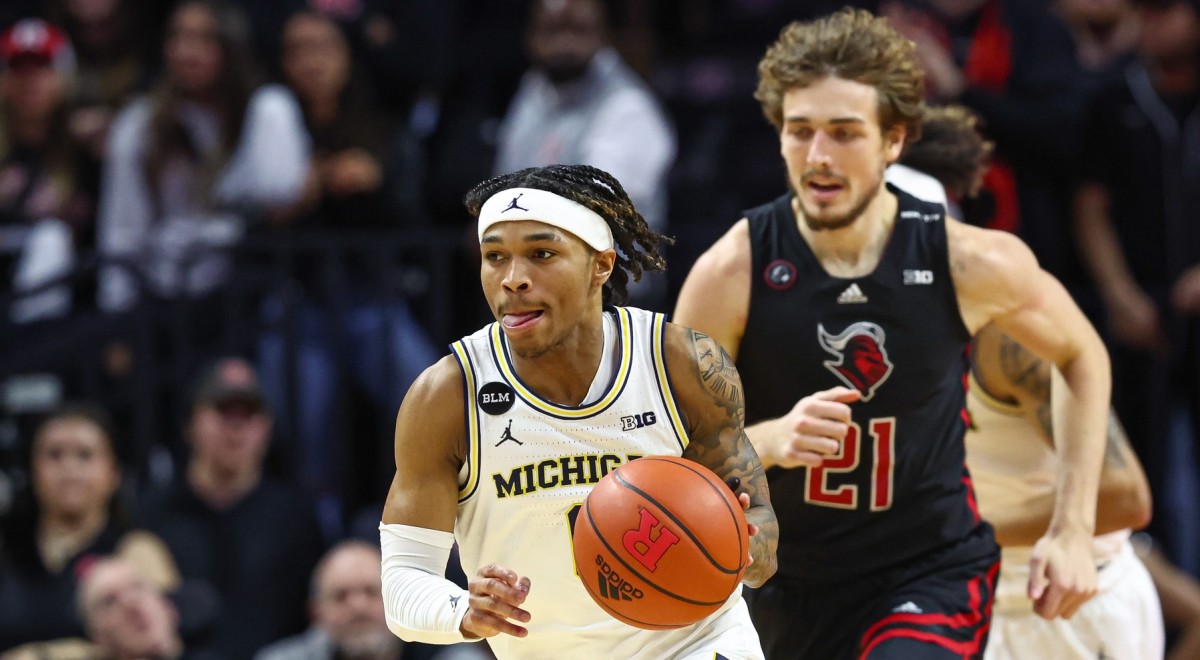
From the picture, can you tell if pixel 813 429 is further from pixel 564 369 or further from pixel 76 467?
pixel 76 467

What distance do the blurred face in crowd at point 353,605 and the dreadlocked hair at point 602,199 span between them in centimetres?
327

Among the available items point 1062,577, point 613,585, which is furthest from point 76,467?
point 1062,577

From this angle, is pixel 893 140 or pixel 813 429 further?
pixel 893 140

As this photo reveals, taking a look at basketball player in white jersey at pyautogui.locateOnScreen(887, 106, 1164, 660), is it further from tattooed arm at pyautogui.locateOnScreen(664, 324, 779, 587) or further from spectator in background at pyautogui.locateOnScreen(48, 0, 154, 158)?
spectator in background at pyautogui.locateOnScreen(48, 0, 154, 158)

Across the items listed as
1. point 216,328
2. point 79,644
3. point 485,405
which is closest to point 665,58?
point 216,328

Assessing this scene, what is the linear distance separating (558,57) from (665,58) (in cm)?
171

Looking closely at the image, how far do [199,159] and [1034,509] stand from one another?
5.15 metres

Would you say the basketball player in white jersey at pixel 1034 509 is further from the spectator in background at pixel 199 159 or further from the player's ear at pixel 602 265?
the spectator in background at pixel 199 159

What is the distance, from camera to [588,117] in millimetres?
8211

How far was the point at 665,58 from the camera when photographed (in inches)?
390

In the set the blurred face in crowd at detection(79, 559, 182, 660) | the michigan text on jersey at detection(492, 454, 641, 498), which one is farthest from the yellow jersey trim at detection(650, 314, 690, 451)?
the blurred face in crowd at detection(79, 559, 182, 660)

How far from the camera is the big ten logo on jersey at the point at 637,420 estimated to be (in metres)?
4.10

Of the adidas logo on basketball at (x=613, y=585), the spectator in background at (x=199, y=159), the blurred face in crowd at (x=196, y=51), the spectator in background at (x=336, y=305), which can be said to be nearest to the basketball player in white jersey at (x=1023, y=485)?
the adidas logo on basketball at (x=613, y=585)

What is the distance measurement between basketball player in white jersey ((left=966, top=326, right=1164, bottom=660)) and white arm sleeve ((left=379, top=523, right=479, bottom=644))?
213 centimetres
